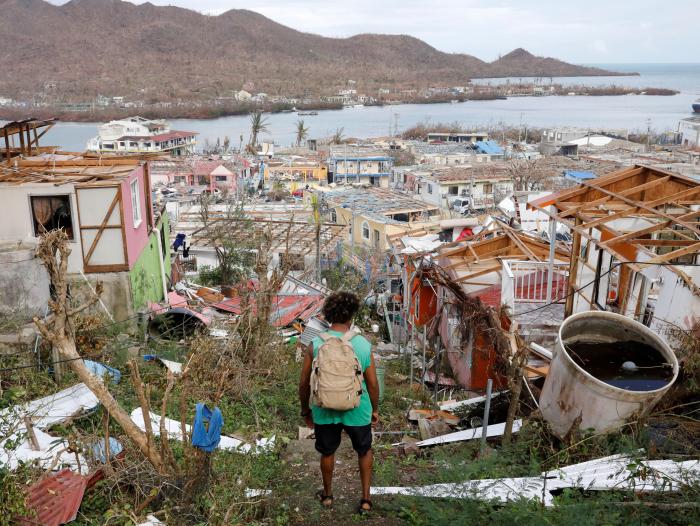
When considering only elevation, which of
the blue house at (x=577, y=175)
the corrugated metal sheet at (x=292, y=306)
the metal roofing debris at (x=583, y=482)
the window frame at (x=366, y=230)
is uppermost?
the metal roofing debris at (x=583, y=482)

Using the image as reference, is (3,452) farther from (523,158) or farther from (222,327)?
(523,158)

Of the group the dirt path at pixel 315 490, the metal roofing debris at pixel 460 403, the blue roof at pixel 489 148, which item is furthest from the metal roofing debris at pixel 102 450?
the blue roof at pixel 489 148

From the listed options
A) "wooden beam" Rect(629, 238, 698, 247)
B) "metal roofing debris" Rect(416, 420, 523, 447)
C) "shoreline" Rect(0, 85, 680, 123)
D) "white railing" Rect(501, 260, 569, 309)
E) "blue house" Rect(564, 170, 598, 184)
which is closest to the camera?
"metal roofing debris" Rect(416, 420, 523, 447)

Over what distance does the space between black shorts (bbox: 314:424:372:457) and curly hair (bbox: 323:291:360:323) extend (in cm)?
Result: 67

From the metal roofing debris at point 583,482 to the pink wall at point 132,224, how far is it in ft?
24.4

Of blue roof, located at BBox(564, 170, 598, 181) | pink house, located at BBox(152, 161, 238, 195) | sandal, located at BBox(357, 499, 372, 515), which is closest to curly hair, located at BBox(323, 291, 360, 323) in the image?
sandal, located at BBox(357, 499, 372, 515)

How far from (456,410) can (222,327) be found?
553 cm

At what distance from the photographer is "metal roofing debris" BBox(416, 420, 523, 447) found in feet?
17.7

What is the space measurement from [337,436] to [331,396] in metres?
0.40

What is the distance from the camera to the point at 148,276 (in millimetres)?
11789

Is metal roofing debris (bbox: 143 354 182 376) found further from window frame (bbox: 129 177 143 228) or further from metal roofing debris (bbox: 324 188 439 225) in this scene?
metal roofing debris (bbox: 324 188 439 225)

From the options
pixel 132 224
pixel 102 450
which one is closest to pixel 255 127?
pixel 132 224

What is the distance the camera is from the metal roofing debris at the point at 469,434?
5406mm

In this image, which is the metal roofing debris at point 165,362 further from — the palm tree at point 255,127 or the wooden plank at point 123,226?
the palm tree at point 255,127
